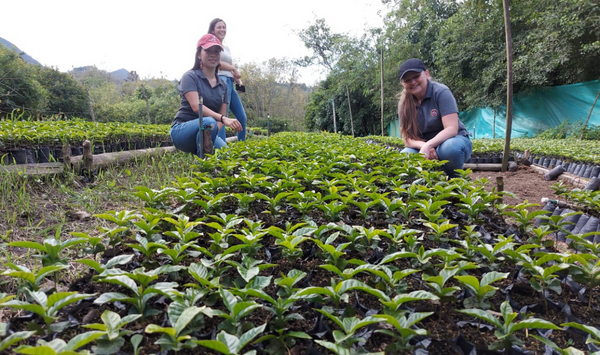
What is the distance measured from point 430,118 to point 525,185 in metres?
3.29

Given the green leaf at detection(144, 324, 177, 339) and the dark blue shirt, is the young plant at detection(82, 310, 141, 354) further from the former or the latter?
the dark blue shirt

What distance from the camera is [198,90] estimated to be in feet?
13.2

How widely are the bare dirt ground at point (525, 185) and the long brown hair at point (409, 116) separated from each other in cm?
137

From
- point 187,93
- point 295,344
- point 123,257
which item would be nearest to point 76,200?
point 187,93

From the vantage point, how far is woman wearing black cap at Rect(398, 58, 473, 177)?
3.39m

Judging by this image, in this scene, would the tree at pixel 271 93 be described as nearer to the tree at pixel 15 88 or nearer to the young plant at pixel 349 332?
the tree at pixel 15 88

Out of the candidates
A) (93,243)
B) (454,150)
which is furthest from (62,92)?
(93,243)

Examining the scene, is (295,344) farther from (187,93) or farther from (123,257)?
(187,93)

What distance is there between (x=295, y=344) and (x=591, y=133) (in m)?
14.9

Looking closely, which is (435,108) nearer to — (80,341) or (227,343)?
(227,343)

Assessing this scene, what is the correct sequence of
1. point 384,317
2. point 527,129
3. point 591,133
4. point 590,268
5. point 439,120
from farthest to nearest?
point 527,129 → point 591,133 → point 439,120 → point 590,268 → point 384,317

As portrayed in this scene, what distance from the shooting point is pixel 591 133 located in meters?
11.6

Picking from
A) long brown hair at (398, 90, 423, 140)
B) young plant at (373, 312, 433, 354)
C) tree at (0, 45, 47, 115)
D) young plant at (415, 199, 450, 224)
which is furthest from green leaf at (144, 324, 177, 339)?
tree at (0, 45, 47, 115)

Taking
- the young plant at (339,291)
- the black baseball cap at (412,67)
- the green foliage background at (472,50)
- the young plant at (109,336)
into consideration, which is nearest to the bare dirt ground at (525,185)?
the black baseball cap at (412,67)
